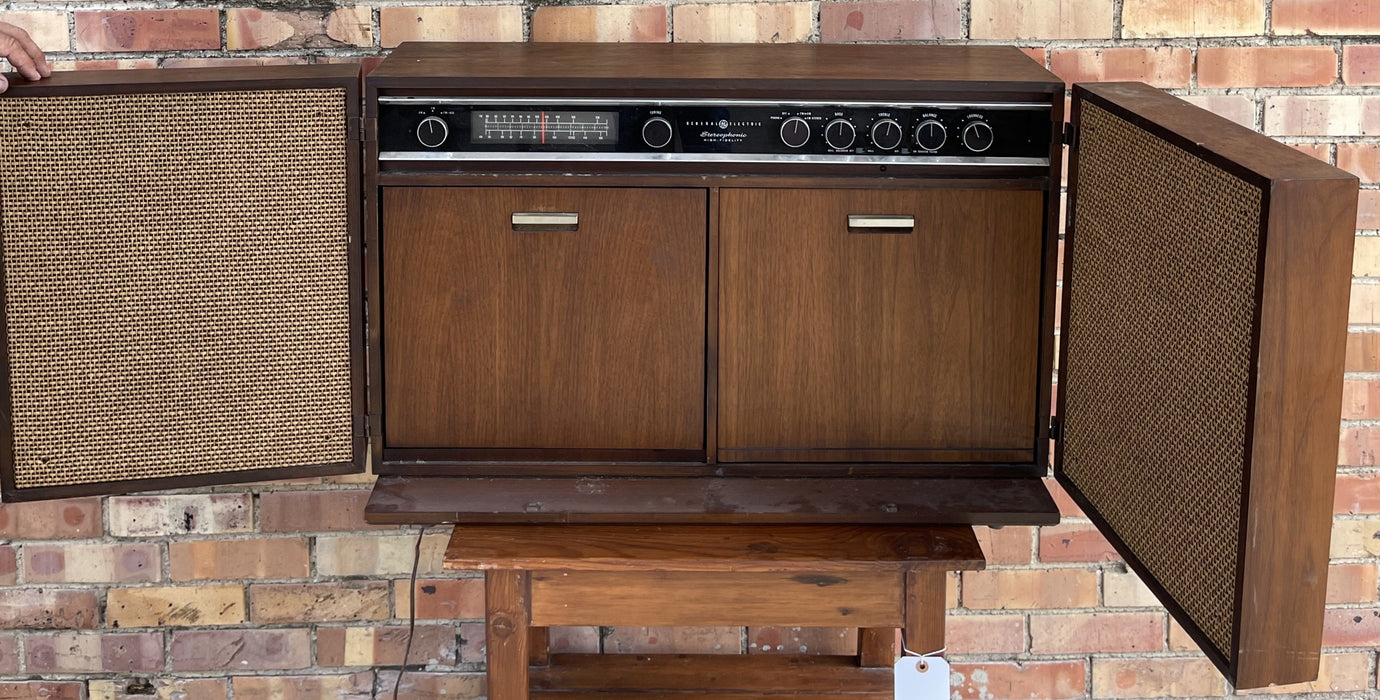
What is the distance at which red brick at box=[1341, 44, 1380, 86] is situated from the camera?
221 centimetres

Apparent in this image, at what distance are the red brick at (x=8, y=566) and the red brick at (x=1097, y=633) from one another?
5.36 ft

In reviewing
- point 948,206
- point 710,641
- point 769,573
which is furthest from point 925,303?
point 710,641

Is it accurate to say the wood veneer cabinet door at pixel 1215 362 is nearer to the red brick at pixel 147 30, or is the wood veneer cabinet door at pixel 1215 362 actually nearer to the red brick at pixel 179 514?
the red brick at pixel 147 30

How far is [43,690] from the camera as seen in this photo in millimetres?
2436

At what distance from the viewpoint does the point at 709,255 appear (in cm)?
178

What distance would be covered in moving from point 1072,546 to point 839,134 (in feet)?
3.28

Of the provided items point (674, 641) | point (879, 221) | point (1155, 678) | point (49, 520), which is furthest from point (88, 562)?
point (1155, 678)

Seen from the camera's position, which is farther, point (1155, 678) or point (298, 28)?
point (1155, 678)

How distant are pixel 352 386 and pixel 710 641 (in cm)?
90

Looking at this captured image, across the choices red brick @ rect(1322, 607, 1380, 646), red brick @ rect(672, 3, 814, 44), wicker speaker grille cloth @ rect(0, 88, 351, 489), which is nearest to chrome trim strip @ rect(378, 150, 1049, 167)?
wicker speaker grille cloth @ rect(0, 88, 351, 489)

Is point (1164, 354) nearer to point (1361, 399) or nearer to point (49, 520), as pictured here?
point (1361, 399)

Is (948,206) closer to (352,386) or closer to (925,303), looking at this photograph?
(925,303)

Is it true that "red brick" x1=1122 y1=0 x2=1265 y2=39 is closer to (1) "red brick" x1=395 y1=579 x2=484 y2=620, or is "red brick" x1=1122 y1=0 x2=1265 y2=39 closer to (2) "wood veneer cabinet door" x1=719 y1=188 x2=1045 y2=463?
(2) "wood veneer cabinet door" x1=719 y1=188 x2=1045 y2=463

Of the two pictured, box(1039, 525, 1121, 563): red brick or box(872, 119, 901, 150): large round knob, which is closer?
box(872, 119, 901, 150): large round knob
